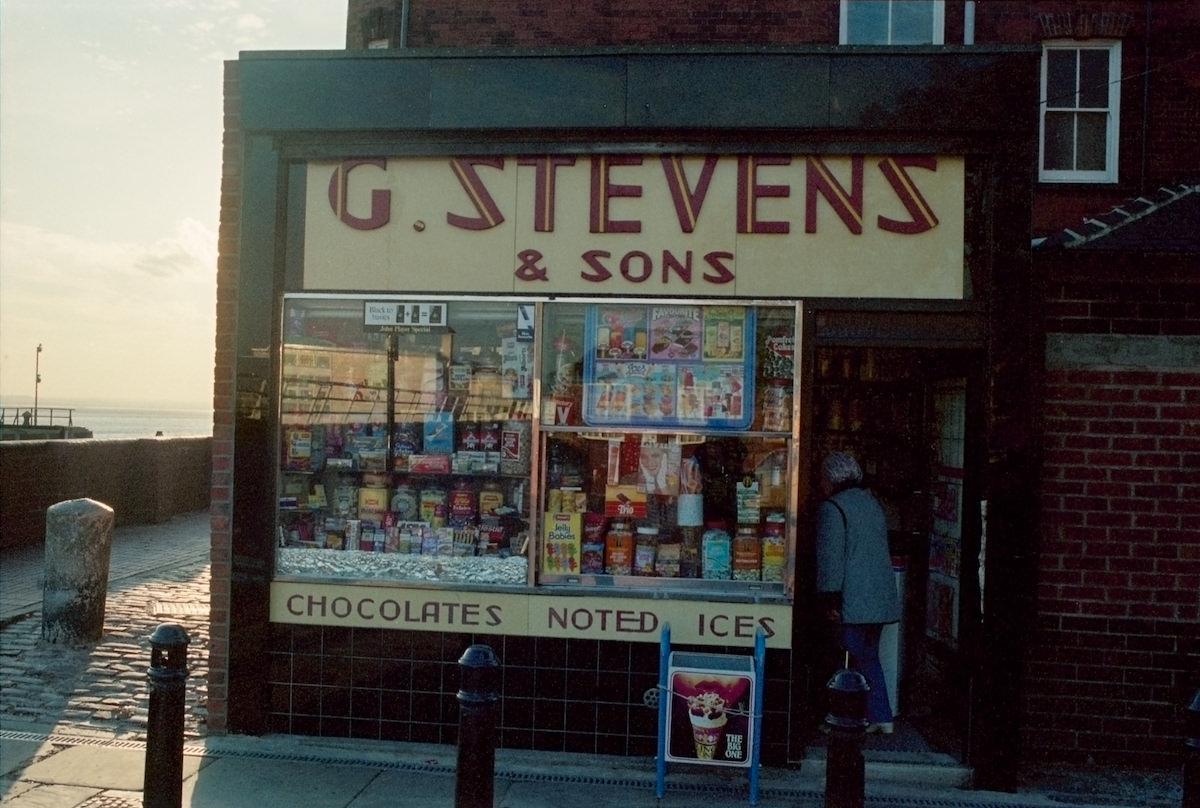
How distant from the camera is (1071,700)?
6.16 m

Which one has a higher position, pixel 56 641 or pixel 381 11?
pixel 381 11

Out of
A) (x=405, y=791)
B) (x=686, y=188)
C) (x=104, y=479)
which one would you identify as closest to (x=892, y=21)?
(x=686, y=188)

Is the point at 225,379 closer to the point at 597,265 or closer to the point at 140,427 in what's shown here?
the point at 597,265

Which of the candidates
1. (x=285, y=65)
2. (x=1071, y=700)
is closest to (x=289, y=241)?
(x=285, y=65)

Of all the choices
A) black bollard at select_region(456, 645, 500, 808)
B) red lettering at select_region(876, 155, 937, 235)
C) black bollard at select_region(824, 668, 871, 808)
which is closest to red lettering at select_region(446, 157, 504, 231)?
red lettering at select_region(876, 155, 937, 235)

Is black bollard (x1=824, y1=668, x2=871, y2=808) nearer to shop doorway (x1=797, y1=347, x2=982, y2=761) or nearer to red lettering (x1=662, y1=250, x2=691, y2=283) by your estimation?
shop doorway (x1=797, y1=347, x2=982, y2=761)

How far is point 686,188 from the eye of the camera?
6137 mm

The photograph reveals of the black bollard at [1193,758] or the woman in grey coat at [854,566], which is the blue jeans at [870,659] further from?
the black bollard at [1193,758]

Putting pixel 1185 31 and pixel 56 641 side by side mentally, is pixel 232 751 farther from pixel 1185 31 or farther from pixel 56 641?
pixel 1185 31

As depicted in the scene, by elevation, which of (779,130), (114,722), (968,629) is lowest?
(114,722)

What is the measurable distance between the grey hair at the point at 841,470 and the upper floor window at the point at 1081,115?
20.5 ft

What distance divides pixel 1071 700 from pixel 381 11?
8865 millimetres

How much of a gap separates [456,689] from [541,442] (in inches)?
63.3

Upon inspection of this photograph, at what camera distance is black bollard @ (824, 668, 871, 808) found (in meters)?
3.80
